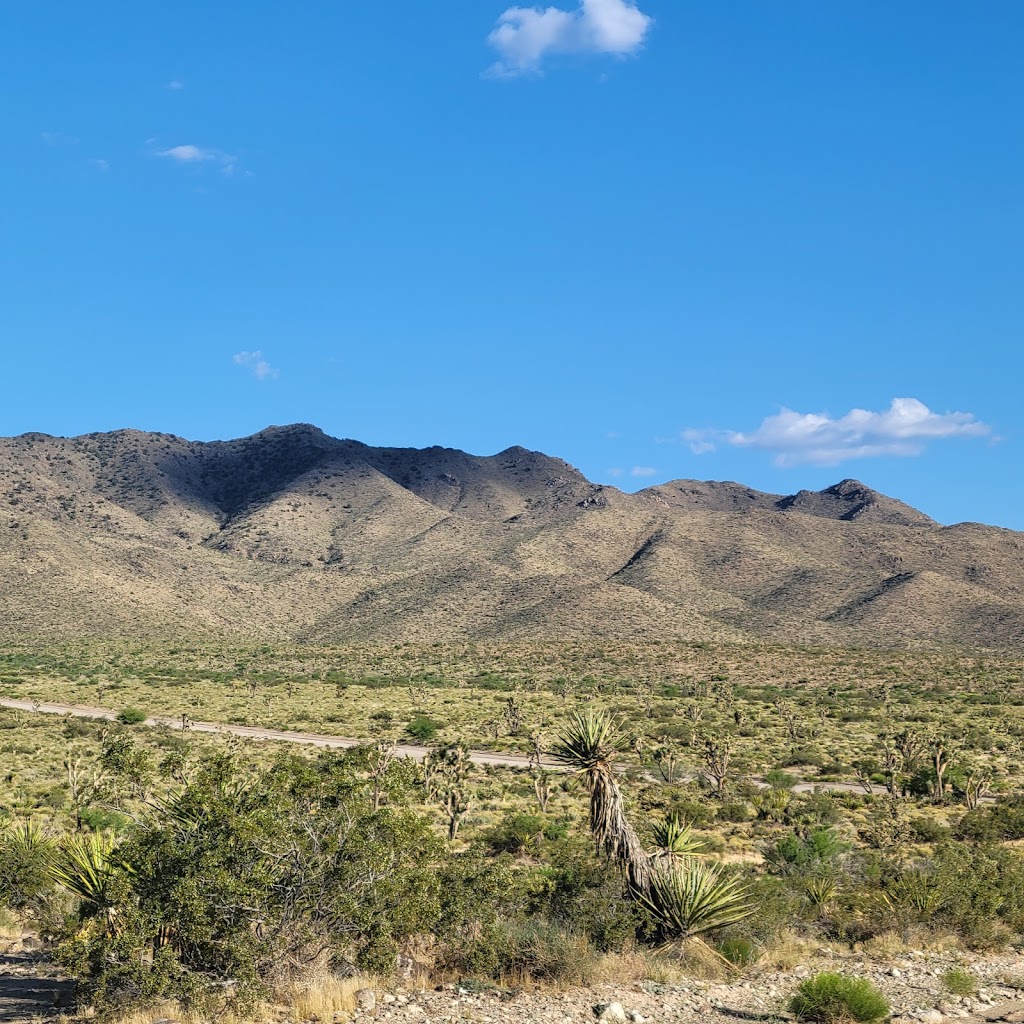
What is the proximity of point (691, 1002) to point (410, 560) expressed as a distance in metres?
137

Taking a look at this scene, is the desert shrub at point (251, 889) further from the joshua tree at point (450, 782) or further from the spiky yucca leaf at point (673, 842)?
the joshua tree at point (450, 782)

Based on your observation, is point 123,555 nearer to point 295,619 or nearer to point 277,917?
point 295,619

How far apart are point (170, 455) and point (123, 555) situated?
6371 centimetres

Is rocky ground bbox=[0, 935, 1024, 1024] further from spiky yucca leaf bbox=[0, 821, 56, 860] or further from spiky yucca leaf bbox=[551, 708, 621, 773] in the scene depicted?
spiky yucca leaf bbox=[551, 708, 621, 773]

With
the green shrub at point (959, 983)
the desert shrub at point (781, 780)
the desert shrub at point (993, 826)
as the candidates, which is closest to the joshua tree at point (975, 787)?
the desert shrub at point (993, 826)

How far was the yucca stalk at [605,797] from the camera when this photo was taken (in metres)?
14.8

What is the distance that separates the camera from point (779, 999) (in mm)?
13031

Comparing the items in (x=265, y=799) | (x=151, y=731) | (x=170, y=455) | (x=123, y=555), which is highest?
(x=170, y=455)

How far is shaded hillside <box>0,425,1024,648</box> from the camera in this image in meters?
114

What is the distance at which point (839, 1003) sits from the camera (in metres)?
12.0

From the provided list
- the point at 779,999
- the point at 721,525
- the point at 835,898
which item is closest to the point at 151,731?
the point at 835,898

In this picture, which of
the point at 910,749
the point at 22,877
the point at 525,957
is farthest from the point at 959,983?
the point at 910,749

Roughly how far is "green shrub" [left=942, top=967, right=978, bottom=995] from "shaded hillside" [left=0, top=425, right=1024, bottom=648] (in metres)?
97.2

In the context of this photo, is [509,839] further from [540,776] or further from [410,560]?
[410,560]
